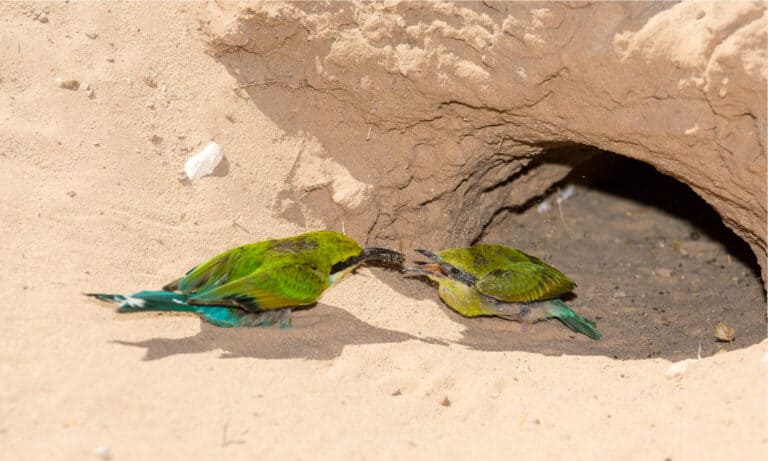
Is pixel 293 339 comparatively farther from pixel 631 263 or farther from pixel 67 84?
pixel 631 263

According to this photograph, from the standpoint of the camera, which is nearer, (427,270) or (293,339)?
(293,339)

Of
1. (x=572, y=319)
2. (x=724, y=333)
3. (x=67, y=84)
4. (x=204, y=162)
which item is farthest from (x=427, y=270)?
(x=67, y=84)

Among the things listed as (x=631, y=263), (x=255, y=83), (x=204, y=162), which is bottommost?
(x=631, y=263)

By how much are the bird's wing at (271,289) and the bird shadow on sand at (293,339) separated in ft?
0.56

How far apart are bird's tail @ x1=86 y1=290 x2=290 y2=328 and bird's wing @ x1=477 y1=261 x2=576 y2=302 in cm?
138

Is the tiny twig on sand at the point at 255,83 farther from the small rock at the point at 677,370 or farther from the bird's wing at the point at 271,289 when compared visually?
the small rock at the point at 677,370

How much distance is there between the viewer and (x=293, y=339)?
443cm

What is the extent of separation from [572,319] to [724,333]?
973 mm

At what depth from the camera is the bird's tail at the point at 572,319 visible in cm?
527

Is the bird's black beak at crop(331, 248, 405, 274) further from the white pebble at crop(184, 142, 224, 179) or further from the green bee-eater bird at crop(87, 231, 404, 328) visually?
the white pebble at crop(184, 142, 224, 179)

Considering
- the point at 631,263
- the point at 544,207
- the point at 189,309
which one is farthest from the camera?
the point at 544,207

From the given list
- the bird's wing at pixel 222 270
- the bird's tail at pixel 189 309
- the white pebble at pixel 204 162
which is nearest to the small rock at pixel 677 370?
the bird's tail at pixel 189 309

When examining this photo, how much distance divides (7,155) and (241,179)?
1412mm

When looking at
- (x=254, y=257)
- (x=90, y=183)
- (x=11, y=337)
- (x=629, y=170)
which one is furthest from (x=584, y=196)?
(x=11, y=337)
